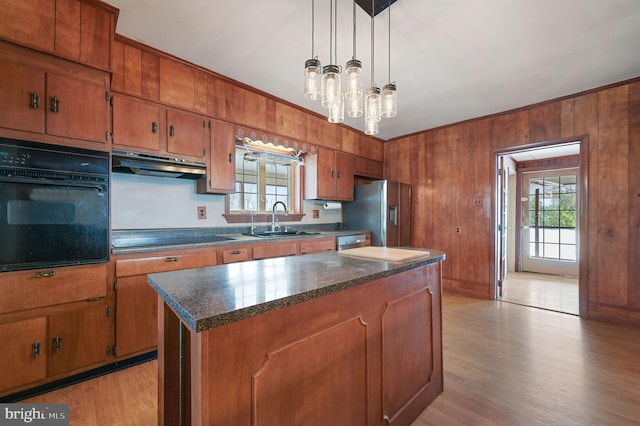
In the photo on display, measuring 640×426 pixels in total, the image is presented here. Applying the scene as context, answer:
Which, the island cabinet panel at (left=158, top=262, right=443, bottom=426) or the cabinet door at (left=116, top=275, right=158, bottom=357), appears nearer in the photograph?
the island cabinet panel at (left=158, top=262, right=443, bottom=426)

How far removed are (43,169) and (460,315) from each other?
403 centimetres

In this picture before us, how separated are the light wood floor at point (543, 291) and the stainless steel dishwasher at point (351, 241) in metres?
2.13

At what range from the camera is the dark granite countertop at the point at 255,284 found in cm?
79

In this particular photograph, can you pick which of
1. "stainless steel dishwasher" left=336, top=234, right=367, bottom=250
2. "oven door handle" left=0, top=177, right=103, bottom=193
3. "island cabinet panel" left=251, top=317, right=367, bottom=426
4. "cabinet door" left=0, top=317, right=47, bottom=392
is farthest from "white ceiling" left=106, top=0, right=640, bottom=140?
"cabinet door" left=0, top=317, right=47, bottom=392

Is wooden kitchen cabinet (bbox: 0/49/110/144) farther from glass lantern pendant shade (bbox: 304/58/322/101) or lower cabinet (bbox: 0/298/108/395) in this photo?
glass lantern pendant shade (bbox: 304/58/322/101)

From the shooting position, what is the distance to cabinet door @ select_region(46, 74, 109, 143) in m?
1.78

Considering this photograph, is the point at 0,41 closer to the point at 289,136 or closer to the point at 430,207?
the point at 289,136

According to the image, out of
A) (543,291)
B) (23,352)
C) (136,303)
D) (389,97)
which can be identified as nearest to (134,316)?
(136,303)

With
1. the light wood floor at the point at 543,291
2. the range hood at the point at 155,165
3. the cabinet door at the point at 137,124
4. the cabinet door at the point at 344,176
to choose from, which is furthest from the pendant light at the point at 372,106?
the light wood floor at the point at 543,291

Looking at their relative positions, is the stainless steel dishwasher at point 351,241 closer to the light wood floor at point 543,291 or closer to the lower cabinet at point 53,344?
the light wood floor at point 543,291

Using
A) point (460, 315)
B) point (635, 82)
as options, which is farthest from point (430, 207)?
point (635, 82)

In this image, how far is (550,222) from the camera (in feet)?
18.5

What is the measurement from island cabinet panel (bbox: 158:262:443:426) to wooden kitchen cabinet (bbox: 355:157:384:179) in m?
3.03

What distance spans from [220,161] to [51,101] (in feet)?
4.23
